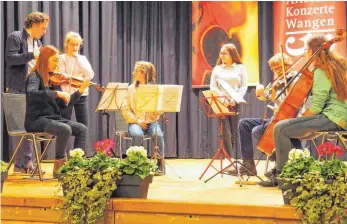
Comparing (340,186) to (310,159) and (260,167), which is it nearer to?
(310,159)

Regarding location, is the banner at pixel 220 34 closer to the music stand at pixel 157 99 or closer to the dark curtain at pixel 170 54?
the dark curtain at pixel 170 54

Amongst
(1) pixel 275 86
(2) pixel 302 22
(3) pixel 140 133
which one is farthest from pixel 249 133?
(2) pixel 302 22

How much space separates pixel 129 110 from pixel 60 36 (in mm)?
2089

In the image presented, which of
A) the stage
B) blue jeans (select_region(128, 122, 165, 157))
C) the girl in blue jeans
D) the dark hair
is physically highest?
the dark hair

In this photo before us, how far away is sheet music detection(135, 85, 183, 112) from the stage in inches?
34.3

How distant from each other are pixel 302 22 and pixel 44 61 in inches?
149

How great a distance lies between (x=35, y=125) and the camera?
4832 mm

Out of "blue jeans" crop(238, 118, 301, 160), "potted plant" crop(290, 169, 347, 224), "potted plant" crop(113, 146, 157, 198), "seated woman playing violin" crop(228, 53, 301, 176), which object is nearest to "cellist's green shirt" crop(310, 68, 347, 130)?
"seated woman playing violin" crop(228, 53, 301, 176)

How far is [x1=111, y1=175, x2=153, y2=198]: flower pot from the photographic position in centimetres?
365

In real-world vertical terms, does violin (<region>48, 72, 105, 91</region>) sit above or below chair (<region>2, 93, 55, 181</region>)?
above

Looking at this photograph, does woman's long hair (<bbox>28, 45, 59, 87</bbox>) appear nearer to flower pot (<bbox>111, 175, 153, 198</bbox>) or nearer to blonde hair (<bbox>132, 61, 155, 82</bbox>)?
blonde hair (<bbox>132, 61, 155, 82</bbox>)

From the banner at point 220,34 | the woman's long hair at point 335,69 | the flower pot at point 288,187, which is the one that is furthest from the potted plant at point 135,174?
the banner at point 220,34

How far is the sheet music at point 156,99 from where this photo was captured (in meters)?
5.19

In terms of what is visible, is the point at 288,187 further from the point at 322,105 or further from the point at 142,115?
the point at 142,115
